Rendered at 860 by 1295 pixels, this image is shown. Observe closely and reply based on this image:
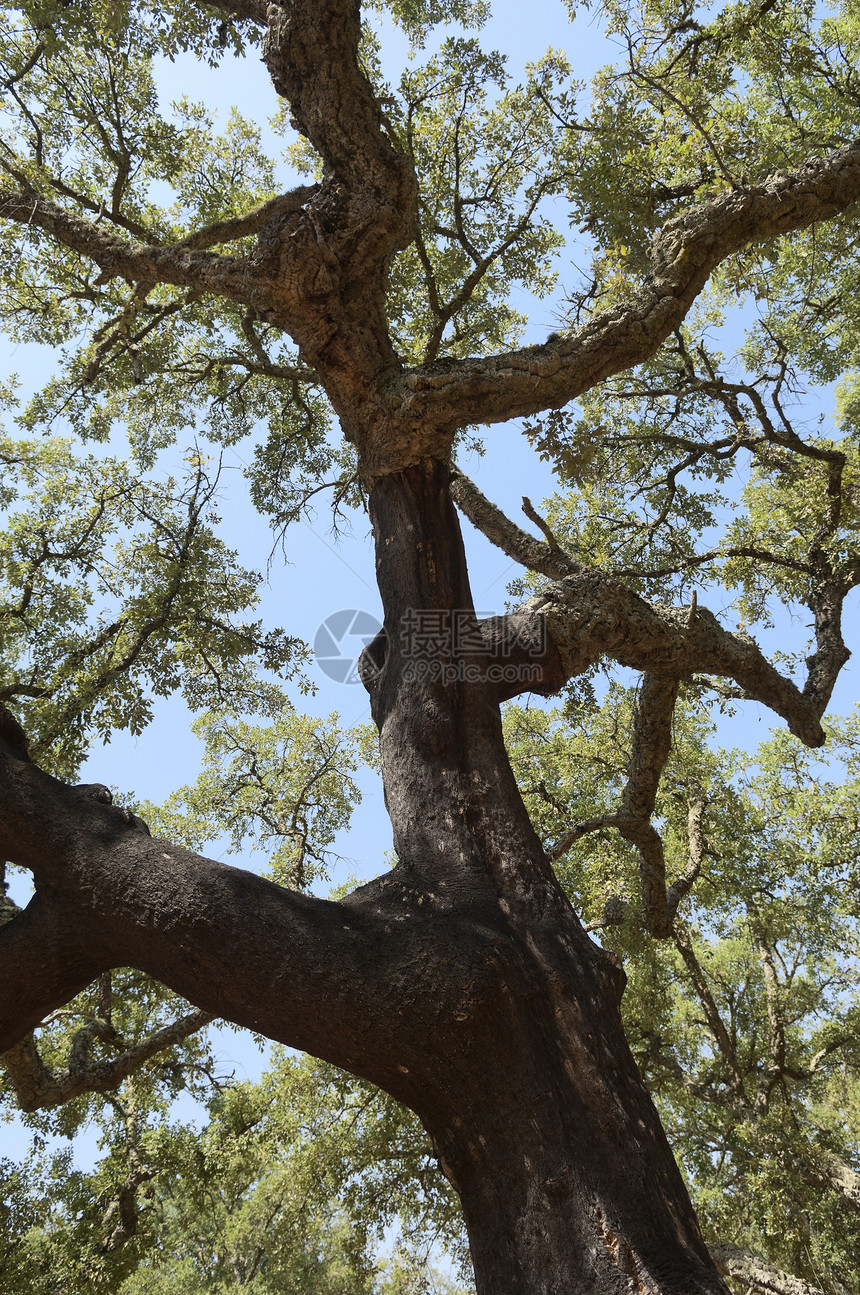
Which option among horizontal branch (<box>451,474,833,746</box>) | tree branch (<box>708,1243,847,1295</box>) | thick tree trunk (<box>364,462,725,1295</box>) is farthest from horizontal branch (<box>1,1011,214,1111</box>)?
tree branch (<box>708,1243,847,1295</box>)

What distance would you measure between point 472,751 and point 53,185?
6059 millimetres

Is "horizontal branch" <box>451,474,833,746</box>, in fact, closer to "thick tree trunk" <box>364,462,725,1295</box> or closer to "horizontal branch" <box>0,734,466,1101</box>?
"thick tree trunk" <box>364,462,725,1295</box>

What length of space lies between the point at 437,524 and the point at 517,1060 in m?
2.80

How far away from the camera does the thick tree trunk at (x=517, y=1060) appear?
90.5 inches

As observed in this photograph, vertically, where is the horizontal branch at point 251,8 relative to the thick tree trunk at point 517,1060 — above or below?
above

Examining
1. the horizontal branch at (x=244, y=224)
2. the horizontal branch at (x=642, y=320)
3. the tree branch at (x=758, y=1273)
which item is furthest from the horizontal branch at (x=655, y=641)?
the tree branch at (x=758, y=1273)

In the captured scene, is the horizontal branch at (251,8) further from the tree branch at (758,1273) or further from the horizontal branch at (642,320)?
the tree branch at (758,1273)

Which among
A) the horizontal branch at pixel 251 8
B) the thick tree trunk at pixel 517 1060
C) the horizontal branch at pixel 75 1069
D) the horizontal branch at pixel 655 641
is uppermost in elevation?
the horizontal branch at pixel 251 8

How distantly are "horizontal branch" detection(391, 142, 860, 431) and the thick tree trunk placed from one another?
5.98 ft

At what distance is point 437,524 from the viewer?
4434mm

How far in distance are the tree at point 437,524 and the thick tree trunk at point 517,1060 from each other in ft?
0.04

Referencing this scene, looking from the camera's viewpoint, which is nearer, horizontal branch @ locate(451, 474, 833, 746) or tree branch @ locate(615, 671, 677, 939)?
horizontal branch @ locate(451, 474, 833, 746)

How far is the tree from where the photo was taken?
2674 mm

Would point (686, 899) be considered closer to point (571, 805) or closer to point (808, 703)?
point (571, 805)
